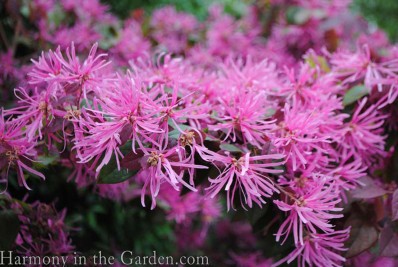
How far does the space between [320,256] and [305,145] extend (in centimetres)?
17

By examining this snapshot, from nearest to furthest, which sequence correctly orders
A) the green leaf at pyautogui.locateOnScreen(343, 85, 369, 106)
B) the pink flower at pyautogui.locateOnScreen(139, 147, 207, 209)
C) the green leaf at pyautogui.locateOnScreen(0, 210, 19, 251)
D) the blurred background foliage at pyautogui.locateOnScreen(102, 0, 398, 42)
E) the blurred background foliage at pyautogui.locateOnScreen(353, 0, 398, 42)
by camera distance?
1. the pink flower at pyautogui.locateOnScreen(139, 147, 207, 209)
2. the green leaf at pyautogui.locateOnScreen(0, 210, 19, 251)
3. the green leaf at pyautogui.locateOnScreen(343, 85, 369, 106)
4. the blurred background foliage at pyautogui.locateOnScreen(102, 0, 398, 42)
5. the blurred background foliage at pyautogui.locateOnScreen(353, 0, 398, 42)

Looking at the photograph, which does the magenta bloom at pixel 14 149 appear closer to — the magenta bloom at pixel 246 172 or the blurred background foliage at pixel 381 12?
the magenta bloom at pixel 246 172

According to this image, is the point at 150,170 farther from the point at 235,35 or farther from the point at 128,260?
the point at 235,35

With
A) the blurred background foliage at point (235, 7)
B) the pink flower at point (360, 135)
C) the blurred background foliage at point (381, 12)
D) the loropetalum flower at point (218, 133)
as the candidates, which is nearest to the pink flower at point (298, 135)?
the loropetalum flower at point (218, 133)

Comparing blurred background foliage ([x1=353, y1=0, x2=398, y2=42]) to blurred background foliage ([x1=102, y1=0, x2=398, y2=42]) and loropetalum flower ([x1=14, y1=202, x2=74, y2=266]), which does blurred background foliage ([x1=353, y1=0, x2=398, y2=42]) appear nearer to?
blurred background foliage ([x1=102, y1=0, x2=398, y2=42])

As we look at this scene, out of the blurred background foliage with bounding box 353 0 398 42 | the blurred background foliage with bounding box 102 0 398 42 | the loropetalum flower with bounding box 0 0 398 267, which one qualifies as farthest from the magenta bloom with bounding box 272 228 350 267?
the blurred background foliage with bounding box 353 0 398 42

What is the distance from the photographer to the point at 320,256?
0.62 metres

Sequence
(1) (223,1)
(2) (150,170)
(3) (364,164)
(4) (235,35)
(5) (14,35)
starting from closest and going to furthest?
(2) (150,170) → (3) (364,164) → (5) (14,35) → (4) (235,35) → (1) (223,1)

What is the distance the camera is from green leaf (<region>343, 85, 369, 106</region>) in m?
0.79

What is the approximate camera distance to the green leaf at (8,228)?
0.65 m

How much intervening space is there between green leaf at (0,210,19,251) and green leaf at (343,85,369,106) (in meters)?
0.61

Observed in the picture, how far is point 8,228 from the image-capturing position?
0.66 metres

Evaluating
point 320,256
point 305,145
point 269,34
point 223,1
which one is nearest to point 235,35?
point 269,34

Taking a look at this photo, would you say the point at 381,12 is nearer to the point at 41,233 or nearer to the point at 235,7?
the point at 235,7
